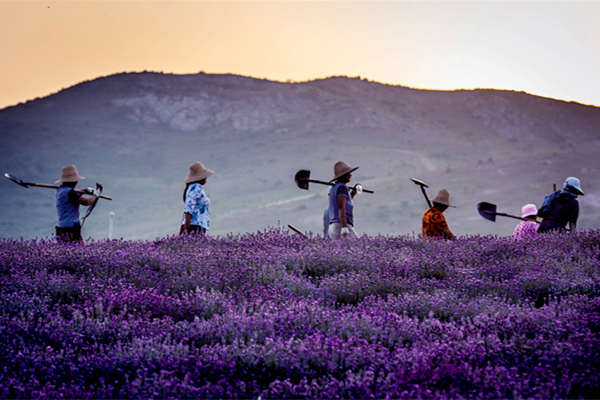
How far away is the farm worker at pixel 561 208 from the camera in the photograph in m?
9.61

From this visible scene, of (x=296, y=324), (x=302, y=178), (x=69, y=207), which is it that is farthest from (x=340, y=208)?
(x=296, y=324)

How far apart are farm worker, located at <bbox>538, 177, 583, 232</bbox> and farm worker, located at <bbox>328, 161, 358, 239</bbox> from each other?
2.74 meters

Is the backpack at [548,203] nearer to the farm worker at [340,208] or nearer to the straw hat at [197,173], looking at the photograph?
the farm worker at [340,208]

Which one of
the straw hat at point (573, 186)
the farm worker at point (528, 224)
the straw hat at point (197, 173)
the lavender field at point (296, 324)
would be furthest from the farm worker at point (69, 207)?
the straw hat at point (573, 186)

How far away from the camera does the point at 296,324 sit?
4.58 metres

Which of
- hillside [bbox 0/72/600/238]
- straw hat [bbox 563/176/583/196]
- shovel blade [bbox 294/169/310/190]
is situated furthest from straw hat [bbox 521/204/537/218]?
hillside [bbox 0/72/600/238]

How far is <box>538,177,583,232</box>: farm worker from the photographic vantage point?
378 inches

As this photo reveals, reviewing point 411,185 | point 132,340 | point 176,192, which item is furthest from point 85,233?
point 132,340

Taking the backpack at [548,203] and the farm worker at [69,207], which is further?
the backpack at [548,203]

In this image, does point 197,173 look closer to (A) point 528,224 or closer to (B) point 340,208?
(B) point 340,208

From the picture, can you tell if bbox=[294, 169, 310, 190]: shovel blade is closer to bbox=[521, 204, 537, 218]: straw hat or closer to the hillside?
bbox=[521, 204, 537, 218]: straw hat

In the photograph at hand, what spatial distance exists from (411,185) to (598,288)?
215 feet

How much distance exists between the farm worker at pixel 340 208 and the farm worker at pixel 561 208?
2745mm

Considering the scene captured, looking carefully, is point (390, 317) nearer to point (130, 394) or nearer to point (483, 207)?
point (130, 394)
